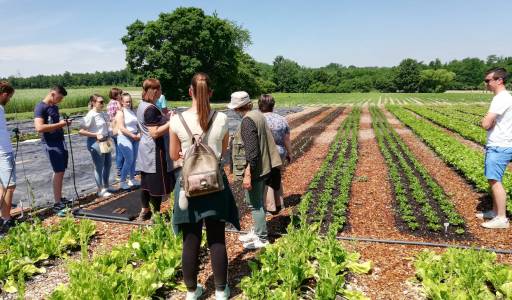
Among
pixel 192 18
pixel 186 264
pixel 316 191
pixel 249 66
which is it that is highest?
pixel 192 18

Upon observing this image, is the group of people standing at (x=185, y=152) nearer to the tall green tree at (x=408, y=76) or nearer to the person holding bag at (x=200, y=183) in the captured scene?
the person holding bag at (x=200, y=183)

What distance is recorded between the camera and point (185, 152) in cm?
313

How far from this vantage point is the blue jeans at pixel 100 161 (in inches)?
269

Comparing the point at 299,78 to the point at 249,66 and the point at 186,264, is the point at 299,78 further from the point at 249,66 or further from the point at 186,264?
the point at 186,264

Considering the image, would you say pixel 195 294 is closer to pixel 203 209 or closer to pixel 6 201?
pixel 203 209

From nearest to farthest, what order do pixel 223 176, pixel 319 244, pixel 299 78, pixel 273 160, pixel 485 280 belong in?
pixel 223 176 → pixel 485 280 → pixel 319 244 → pixel 273 160 → pixel 299 78

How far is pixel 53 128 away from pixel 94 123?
1024 mm

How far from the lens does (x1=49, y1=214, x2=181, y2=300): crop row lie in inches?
128

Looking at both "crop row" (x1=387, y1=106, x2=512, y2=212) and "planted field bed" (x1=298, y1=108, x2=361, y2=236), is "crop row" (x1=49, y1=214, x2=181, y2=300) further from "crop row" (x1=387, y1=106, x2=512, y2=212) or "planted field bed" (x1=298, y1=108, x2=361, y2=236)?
"crop row" (x1=387, y1=106, x2=512, y2=212)

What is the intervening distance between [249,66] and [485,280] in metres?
69.4

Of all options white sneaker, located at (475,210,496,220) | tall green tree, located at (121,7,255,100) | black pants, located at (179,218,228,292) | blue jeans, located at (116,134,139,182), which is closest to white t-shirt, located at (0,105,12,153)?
blue jeans, located at (116,134,139,182)

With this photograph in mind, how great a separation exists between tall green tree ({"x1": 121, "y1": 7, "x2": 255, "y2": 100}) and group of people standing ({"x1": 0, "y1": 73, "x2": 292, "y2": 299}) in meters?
44.2

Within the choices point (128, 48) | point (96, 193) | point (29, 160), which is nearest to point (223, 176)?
point (96, 193)

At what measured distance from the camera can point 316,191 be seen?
24.1 ft
